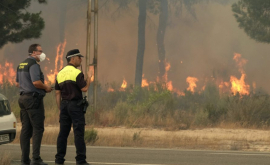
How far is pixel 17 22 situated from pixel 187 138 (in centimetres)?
1156

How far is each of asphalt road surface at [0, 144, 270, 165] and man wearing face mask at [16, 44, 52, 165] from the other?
3.19ft

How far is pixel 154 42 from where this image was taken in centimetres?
6059

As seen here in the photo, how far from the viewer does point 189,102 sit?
3559cm

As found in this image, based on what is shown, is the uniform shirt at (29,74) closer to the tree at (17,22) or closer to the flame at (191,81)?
the tree at (17,22)

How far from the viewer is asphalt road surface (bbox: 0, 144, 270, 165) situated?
1274 cm

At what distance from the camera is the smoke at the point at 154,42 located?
58344 mm

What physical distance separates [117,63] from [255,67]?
11916mm

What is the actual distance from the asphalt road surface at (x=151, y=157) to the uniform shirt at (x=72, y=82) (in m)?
1.71

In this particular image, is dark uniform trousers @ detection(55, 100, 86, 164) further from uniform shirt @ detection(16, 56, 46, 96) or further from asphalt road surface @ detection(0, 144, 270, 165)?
asphalt road surface @ detection(0, 144, 270, 165)

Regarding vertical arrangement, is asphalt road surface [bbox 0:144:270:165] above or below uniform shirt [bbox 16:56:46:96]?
below

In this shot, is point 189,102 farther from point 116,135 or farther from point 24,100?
point 24,100

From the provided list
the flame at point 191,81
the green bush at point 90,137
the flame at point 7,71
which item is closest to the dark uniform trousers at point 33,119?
the green bush at point 90,137

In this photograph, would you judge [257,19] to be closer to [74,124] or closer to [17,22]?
[17,22]

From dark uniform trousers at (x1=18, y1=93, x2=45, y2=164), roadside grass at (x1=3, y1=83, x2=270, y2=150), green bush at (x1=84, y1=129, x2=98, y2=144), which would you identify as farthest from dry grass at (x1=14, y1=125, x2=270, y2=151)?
dark uniform trousers at (x1=18, y1=93, x2=45, y2=164)
